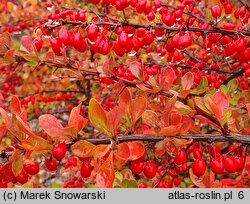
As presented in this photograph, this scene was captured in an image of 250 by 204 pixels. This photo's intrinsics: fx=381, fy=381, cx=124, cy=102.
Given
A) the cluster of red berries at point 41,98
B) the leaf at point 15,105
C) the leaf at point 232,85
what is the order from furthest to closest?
the cluster of red berries at point 41,98 → the leaf at point 232,85 → the leaf at point 15,105

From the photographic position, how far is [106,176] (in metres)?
0.98

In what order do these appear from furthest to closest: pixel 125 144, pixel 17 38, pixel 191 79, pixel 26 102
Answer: pixel 17 38 < pixel 26 102 < pixel 191 79 < pixel 125 144

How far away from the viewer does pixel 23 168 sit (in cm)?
107

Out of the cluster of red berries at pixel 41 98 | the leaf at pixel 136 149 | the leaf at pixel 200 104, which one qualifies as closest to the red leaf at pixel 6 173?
the leaf at pixel 136 149

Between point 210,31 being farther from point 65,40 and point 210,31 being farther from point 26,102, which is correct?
point 26,102

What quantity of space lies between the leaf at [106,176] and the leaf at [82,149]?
53mm

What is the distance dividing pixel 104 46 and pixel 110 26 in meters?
0.13

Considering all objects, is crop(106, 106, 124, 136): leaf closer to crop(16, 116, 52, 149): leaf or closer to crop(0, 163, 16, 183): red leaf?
crop(16, 116, 52, 149): leaf

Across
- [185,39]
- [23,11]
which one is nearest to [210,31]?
[185,39]

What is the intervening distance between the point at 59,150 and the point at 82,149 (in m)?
0.06

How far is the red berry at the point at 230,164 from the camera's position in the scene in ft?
3.65

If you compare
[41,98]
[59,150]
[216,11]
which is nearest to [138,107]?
[59,150]

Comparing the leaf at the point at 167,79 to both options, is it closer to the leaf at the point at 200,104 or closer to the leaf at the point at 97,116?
the leaf at the point at 200,104

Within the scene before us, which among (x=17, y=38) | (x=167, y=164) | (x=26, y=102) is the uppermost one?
(x=17, y=38)
